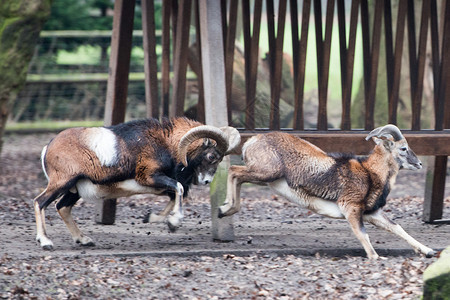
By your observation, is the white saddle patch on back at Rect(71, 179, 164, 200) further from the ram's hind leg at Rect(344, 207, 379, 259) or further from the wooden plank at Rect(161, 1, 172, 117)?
the ram's hind leg at Rect(344, 207, 379, 259)

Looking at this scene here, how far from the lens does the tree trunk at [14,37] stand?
11.2 metres

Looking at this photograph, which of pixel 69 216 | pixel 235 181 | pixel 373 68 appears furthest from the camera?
pixel 373 68

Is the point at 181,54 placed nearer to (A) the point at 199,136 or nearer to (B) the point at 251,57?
(B) the point at 251,57

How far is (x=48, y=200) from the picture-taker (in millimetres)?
7684

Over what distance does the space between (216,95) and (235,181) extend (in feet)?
3.00

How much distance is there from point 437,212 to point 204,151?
3.66 m

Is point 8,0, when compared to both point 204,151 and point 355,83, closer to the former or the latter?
point 204,151

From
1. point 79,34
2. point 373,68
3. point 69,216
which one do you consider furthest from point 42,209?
point 79,34

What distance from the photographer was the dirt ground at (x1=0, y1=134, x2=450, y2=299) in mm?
6328

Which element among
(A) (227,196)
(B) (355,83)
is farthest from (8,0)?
(B) (355,83)

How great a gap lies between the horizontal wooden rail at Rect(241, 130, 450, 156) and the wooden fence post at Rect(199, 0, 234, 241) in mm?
473

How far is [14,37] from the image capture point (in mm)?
11219

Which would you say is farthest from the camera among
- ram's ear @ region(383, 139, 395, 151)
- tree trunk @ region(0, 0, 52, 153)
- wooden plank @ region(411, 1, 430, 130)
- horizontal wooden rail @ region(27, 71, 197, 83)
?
horizontal wooden rail @ region(27, 71, 197, 83)

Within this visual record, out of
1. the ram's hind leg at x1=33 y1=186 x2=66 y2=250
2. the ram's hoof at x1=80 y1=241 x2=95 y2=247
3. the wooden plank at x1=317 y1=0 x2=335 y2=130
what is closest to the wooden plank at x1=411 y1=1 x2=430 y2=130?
the wooden plank at x1=317 y1=0 x2=335 y2=130
